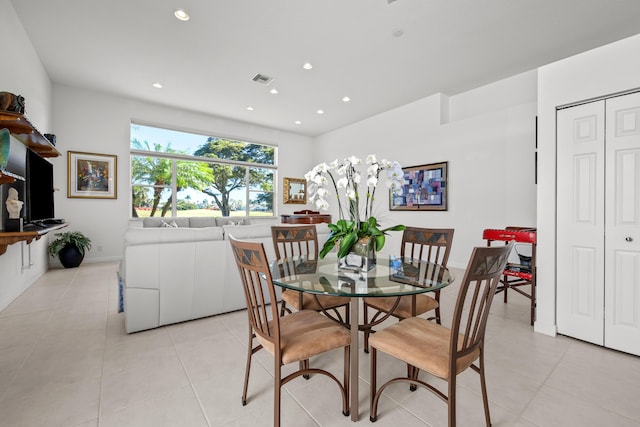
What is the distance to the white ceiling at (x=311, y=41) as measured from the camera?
305 cm

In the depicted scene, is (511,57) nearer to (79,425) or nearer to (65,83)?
(79,425)

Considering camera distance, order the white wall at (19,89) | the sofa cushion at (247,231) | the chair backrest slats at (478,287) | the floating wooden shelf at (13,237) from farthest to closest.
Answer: the white wall at (19,89) → the sofa cushion at (247,231) → the floating wooden shelf at (13,237) → the chair backrest slats at (478,287)

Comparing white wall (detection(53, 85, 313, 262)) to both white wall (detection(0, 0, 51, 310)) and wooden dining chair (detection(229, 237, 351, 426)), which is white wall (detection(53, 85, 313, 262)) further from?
wooden dining chair (detection(229, 237, 351, 426))

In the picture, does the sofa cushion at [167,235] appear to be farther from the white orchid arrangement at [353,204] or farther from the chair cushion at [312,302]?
the white orchid arrangement at [353,204]

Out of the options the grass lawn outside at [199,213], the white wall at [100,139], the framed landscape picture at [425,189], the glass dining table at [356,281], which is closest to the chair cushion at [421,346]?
the glass dining table at [356,281]

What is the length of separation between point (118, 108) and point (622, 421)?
7687 millimetres

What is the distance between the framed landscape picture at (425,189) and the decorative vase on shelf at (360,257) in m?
3.77

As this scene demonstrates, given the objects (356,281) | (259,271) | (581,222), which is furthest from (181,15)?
(581,222)

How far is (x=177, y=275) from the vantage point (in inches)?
99.1

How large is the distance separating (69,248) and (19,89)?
2623 mm

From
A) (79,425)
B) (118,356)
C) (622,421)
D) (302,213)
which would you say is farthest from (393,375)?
(302,213)

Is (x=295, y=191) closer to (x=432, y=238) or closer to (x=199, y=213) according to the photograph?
(x=199, y=213)

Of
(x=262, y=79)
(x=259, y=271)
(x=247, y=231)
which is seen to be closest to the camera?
(x=259, y=271)

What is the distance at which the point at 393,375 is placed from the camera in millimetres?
1828
